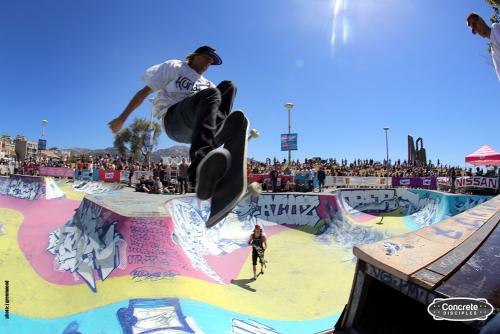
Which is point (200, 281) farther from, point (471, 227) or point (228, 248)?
point (471, 227)

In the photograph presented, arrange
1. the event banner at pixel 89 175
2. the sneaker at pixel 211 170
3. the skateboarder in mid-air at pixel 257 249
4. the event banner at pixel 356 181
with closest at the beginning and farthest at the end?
the sneaker at pixel 211 170, the skateboarder in mid-air at pixel 257 249, the event banner at pixel 356 181, the event banner at pixel 89 175

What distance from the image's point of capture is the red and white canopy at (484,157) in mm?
16575

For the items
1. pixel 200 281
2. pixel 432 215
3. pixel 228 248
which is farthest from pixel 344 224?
pixel 200 281

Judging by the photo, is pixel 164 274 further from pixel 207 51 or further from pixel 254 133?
pixel 207 51

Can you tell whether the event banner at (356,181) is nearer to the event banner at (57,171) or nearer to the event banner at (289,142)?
the event banner at (289,142)

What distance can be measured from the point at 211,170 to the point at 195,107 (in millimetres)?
643

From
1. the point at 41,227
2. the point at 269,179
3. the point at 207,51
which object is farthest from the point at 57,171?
the point at 207,51

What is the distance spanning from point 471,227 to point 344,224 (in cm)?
1156

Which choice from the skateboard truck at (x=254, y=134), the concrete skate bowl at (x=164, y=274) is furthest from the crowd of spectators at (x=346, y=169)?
the skateboard truck at (x=254, y=134)

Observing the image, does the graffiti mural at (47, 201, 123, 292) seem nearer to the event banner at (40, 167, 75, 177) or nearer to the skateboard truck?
the skateboard truck

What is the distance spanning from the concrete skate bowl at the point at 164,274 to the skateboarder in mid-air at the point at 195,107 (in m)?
3.42

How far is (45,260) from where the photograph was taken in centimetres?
894

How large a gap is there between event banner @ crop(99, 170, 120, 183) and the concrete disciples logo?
22.8 meters

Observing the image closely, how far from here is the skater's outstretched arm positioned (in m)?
3.21
